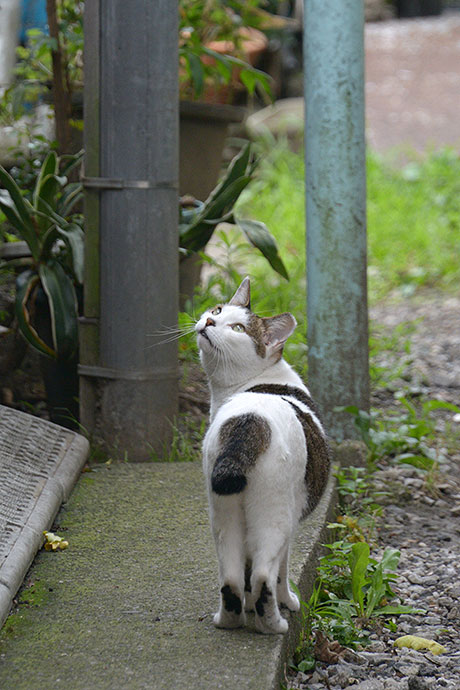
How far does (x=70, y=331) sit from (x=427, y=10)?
8.05 meters

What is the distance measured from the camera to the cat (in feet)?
5.29

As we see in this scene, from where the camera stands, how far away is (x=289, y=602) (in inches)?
73.2

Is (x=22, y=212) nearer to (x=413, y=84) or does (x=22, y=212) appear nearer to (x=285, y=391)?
(x=285, y=391)

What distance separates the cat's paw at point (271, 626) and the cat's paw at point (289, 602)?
5.0 inches

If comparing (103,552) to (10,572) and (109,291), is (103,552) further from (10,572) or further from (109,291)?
(109,291)

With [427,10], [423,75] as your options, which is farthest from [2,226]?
[427,10]

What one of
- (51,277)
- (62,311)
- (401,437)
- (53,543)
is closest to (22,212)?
(51,277)

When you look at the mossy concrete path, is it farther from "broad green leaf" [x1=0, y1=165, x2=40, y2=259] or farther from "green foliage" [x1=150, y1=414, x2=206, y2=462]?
"broad green leaf" [x1=0, y1=165, x2=40, y2=259]

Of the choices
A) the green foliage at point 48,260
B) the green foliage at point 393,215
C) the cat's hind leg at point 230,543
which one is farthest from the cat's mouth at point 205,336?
the green foliage at point 393,215

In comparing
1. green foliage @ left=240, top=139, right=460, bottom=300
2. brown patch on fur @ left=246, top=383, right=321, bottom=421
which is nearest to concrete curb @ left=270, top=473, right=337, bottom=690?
brown patch on fur @ left=246, top=383, right=321, bottom=421

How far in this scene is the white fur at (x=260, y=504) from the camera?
162cm

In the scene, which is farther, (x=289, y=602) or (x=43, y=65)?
Answer: (x=43, y=65)

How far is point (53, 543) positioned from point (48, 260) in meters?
1.24

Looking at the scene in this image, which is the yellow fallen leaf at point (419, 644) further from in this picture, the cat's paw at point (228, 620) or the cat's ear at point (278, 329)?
the cat's ear at point (278, 329)
